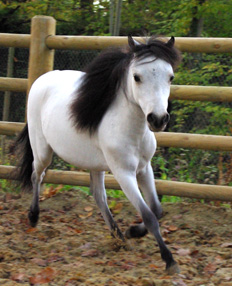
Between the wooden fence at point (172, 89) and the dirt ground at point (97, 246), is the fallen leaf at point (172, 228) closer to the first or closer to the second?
the dirt ground at point (97, 246)

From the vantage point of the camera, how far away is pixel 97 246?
13.9 feet

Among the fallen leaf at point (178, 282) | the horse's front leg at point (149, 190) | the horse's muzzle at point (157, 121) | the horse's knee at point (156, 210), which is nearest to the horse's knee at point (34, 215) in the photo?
the horse's front leg at point (149, 190)

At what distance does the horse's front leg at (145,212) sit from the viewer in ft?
11.4

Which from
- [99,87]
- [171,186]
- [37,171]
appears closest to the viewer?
[99,87]

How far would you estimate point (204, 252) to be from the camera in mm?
4039

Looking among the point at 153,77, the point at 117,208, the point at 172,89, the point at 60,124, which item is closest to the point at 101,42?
the point at 172,89

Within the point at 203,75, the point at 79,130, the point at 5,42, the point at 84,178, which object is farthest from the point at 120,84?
the point at 203,75

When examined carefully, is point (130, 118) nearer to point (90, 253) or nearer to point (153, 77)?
point (153, 77)

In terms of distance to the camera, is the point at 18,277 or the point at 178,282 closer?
the point at 178,282

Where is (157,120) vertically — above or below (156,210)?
above

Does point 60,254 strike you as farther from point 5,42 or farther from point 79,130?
point 5,42

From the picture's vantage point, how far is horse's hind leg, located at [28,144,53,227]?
Result: 15.4ft

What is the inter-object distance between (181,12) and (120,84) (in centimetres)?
496

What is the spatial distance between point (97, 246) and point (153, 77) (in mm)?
1605
